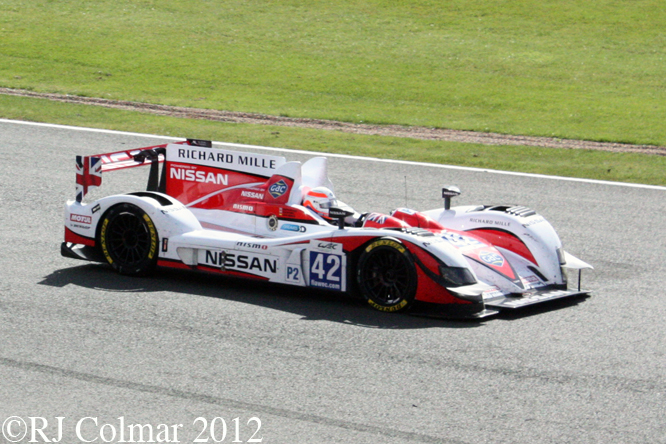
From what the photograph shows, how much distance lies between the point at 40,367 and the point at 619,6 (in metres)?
26.4

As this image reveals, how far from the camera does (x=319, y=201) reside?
28.1ft

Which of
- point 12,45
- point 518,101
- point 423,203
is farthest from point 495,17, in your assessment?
point 423,203

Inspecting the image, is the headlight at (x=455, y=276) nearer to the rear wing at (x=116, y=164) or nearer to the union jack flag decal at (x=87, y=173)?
the rear wing at (x=116, y=164)

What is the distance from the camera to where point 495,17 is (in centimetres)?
2842

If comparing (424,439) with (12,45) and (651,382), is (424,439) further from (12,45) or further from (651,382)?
(12,45)

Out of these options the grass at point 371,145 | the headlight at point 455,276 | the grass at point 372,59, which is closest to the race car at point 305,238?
the headlight at point 455,276

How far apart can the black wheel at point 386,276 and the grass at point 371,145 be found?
674 centimetres

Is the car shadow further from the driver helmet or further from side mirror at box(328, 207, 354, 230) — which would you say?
the driver helmet

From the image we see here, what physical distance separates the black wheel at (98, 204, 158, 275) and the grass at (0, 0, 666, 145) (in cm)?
896

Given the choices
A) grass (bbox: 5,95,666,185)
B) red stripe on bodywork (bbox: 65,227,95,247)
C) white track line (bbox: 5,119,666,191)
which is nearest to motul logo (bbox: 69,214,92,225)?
red stripe on bodywork (bbox: 65,227,95,247)

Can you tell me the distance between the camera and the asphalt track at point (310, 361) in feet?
18.1

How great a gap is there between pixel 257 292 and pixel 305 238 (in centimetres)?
73

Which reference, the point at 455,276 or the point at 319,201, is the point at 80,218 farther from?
the point at 455,276

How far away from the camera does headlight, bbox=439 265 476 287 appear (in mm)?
7273
